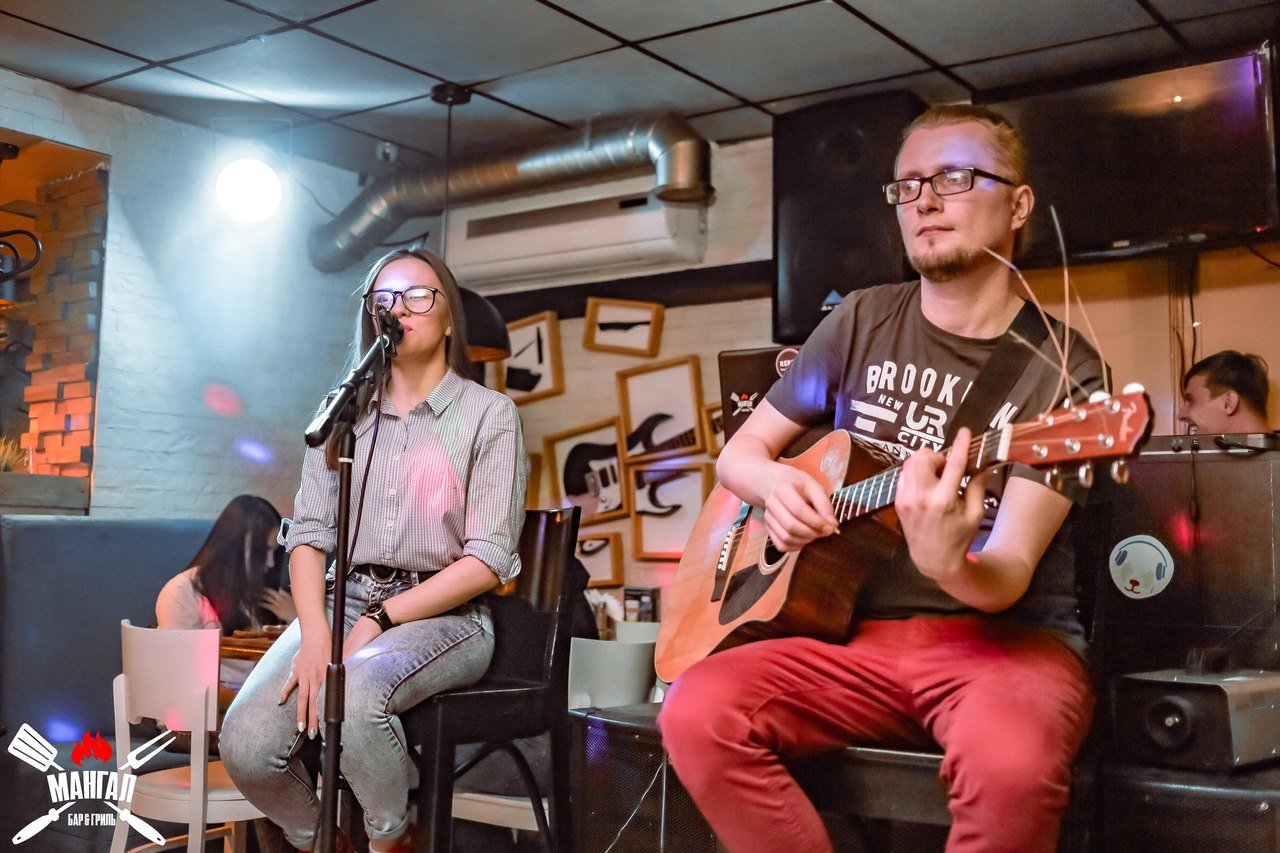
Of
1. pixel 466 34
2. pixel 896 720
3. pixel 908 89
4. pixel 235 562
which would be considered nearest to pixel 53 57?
pixel 466 34

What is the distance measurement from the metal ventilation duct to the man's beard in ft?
10.8

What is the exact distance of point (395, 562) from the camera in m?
2.71

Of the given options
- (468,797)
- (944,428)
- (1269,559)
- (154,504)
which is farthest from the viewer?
(154,504)

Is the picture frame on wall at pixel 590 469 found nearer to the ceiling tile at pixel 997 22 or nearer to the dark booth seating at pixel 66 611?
the dark booth seating at pixel 66 611

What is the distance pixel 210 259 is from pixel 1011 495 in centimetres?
472

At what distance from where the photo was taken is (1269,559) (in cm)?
246

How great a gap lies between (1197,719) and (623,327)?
14.2ft

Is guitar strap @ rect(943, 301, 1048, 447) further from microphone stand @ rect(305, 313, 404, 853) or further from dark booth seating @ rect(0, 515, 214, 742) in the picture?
dark booth seating @ rect(0, 515, 214, 742)

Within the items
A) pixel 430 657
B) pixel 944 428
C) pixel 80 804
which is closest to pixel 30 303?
pixel 80 804

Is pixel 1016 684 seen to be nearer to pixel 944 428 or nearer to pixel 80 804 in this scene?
pixel 944 428

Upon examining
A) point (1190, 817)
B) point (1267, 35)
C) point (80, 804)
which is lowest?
point (80, 804)

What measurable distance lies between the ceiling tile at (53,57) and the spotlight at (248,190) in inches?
28.4

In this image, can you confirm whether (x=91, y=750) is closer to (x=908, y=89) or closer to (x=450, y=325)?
(x=450, y=325)

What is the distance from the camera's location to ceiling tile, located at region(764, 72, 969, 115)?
4.95 m
